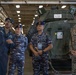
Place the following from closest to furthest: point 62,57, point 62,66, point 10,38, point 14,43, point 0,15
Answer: point 10,38, point 14,43, point 62,57, point 62,66, point 0,15

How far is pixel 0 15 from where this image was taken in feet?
76.7

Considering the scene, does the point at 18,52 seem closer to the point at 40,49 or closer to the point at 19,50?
the point at 19,50

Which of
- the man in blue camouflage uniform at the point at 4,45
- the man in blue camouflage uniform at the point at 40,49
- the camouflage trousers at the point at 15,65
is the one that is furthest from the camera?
the camouflage trousers at the point at 15,65

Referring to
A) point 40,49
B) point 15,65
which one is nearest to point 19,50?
point 15,65

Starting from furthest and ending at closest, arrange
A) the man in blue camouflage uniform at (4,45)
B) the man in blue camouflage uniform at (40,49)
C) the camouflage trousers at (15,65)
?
the camouflage trousers at (15,65)
the man in blue camouflage uniform at (40,49)
the man in blue camouflage uniform at (4,45)

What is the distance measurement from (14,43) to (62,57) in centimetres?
134

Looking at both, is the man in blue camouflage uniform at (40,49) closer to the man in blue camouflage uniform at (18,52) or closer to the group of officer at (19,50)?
the group of officer at (19,50)

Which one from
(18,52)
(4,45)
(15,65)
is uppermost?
(4,45)

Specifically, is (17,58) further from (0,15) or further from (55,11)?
(0,15)

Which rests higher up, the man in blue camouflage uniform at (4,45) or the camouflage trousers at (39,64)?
the man in blue camouflage uniform at (4,45)

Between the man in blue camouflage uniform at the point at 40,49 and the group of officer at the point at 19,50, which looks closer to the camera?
the group of officer at the point at 19,50

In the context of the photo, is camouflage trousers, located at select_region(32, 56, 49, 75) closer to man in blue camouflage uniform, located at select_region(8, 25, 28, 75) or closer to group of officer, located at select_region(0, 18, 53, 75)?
group of officer, located at select_region(0, 18, 53, 75)

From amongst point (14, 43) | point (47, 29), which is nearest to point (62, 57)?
point (47, 29)

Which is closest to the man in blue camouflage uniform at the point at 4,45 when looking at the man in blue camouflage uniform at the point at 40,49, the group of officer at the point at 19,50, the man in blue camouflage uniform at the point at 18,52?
the group of officer at the point at 19,50
